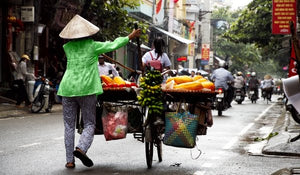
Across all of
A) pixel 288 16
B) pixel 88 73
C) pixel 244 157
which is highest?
pixel 288 16

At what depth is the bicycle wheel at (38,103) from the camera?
754 inches

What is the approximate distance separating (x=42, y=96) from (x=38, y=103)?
9.9 inches

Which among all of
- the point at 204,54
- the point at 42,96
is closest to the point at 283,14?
the point at 42,96

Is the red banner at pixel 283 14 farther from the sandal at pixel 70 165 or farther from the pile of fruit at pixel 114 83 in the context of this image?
the sandal at pixel 70 165

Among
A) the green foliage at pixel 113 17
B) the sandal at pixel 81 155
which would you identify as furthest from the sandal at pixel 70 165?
the green foliage at pixel 113 17

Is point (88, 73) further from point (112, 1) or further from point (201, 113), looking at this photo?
point (112, 1)

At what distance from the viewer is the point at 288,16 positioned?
24531mm

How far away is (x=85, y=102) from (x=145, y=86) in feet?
2.56

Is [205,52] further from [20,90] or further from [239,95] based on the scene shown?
[20,90]

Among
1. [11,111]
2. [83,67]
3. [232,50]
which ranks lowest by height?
[11,111]

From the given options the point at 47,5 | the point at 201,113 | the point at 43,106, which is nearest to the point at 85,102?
the point at 201,113

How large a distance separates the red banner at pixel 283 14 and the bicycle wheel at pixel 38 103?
33.8 feet

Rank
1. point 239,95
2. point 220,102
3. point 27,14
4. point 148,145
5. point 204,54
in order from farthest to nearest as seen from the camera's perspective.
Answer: point 204,54, point 239,95, point 27,14, point 220,102, point 148,145

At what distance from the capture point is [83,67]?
7859 mm
